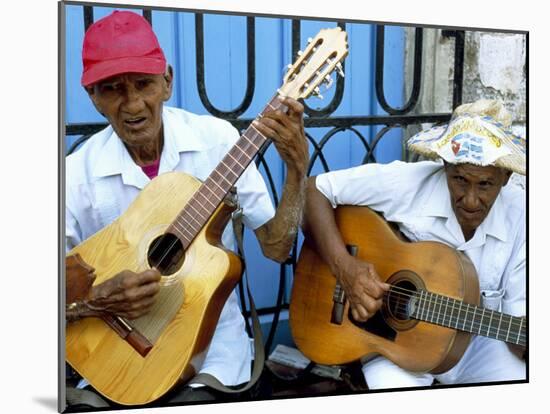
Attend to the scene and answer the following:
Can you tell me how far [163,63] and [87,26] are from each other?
0.91 ft

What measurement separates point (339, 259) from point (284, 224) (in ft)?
0.81

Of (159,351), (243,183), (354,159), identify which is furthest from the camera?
(354,159)

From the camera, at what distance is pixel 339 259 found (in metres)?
3.54

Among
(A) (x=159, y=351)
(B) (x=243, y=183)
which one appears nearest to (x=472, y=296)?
(B) (x=243, y=183)

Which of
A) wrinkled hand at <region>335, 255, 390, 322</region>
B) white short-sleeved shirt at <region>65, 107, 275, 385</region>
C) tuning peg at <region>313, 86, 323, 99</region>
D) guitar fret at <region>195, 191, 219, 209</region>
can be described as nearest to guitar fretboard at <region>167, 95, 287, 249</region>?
guitar fret at <region>195, 191, 219, 209</region>

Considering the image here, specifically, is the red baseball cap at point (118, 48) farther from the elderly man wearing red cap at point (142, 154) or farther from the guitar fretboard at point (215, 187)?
A: the guitar fretboard at point (215, 187)

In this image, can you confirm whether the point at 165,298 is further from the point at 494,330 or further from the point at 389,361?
the point at 494,330

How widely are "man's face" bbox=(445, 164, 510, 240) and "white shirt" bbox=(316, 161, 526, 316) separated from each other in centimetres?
2

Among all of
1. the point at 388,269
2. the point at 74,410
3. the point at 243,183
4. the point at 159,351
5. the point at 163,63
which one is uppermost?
the point at 163,63

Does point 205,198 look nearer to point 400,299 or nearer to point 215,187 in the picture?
point 215,187

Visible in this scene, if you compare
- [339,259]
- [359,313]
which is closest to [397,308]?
[359,313]

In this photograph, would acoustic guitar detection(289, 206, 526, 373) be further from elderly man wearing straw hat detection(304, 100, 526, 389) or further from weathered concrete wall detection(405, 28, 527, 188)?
weathered concrete wall detection(405, 28, 527, 188)

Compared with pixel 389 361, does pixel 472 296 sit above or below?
above

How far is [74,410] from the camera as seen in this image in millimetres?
3283
